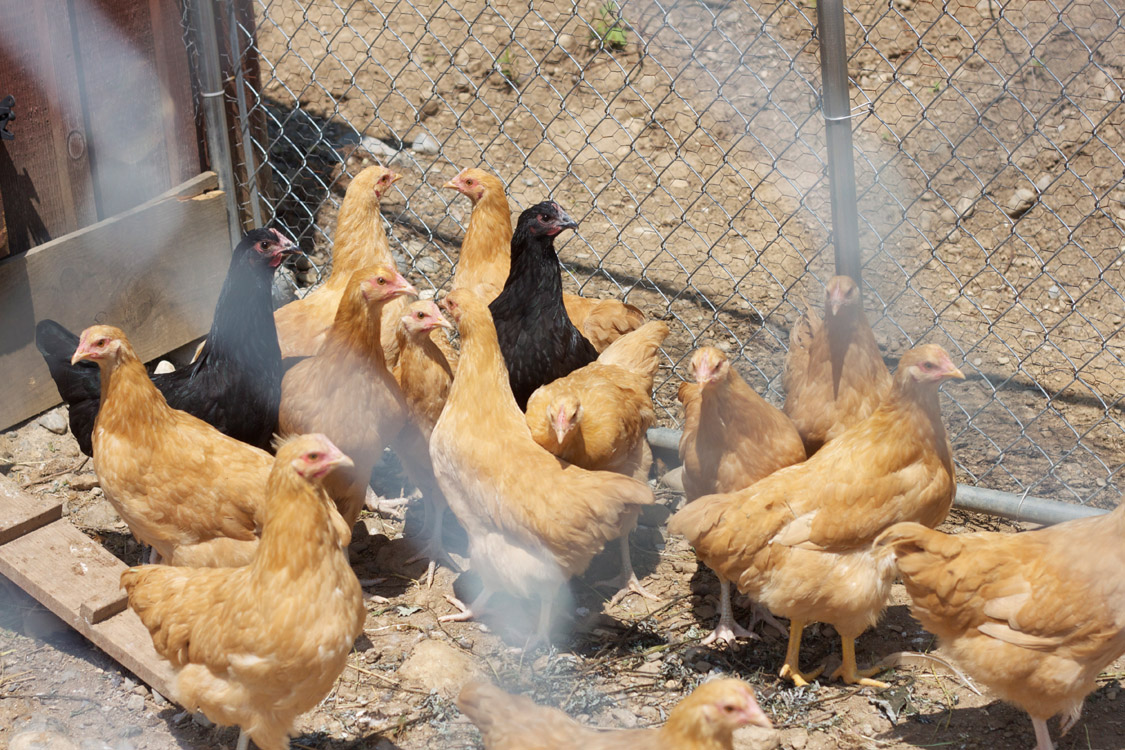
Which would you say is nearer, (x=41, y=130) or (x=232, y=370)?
(x=232, y=370)

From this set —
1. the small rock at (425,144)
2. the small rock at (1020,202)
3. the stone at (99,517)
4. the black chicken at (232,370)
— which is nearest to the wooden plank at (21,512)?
the black chicken at (232,370)

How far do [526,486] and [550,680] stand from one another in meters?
0.67

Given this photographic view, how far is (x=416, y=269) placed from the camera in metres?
5.58

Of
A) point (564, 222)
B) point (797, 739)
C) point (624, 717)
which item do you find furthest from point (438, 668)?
point (564, 222)

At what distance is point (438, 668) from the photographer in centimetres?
349

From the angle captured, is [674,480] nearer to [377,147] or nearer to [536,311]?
[536,311]

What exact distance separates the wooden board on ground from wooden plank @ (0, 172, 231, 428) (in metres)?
0.82

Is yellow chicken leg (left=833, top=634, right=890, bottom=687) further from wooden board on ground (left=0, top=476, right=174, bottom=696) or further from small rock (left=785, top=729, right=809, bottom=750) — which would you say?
wooden board on ground (left=0, top=476, right=174, bottom=696)

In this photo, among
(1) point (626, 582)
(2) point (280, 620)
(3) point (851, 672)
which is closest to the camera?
(2) point (280, 620)

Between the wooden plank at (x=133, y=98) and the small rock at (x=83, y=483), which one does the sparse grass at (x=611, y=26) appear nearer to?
the wooden plank at (x=133, y=98)

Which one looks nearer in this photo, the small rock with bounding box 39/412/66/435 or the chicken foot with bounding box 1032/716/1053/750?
the chicken foot with bounding box 1032/716/1053/750

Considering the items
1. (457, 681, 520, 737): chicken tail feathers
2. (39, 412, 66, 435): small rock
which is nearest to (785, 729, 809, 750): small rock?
(457, 681, 520, 737): chicken tail feathers

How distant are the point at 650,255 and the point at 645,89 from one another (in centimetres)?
132

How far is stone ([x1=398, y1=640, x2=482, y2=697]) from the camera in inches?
135
